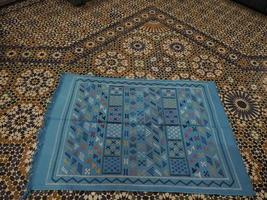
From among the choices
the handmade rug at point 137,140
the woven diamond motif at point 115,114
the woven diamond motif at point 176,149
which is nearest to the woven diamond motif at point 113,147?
the handmade rug at point 137,140

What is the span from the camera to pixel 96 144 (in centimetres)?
152

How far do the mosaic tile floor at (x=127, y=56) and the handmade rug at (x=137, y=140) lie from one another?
0.22 ft

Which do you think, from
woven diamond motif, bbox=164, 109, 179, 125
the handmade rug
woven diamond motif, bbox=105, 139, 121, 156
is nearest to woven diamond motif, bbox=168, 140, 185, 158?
the handmade rug

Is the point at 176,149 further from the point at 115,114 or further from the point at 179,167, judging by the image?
the point at 115,114

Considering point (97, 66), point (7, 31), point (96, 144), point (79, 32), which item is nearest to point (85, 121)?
point (96, 144)

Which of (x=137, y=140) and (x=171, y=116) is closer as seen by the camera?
(x=137, y=140)

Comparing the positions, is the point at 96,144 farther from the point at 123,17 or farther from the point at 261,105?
the point at 123,17

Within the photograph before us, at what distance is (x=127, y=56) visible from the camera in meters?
2.12

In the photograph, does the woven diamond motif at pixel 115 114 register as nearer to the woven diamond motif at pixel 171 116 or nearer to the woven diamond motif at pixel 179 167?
the woven diamond motif at pixel 171 116

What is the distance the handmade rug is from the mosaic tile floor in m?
0.07

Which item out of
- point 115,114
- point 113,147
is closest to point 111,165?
point 113,147

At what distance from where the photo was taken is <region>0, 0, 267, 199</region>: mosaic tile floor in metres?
1.51

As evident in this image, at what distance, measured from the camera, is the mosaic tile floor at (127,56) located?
1.51 metres

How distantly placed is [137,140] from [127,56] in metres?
0.82
